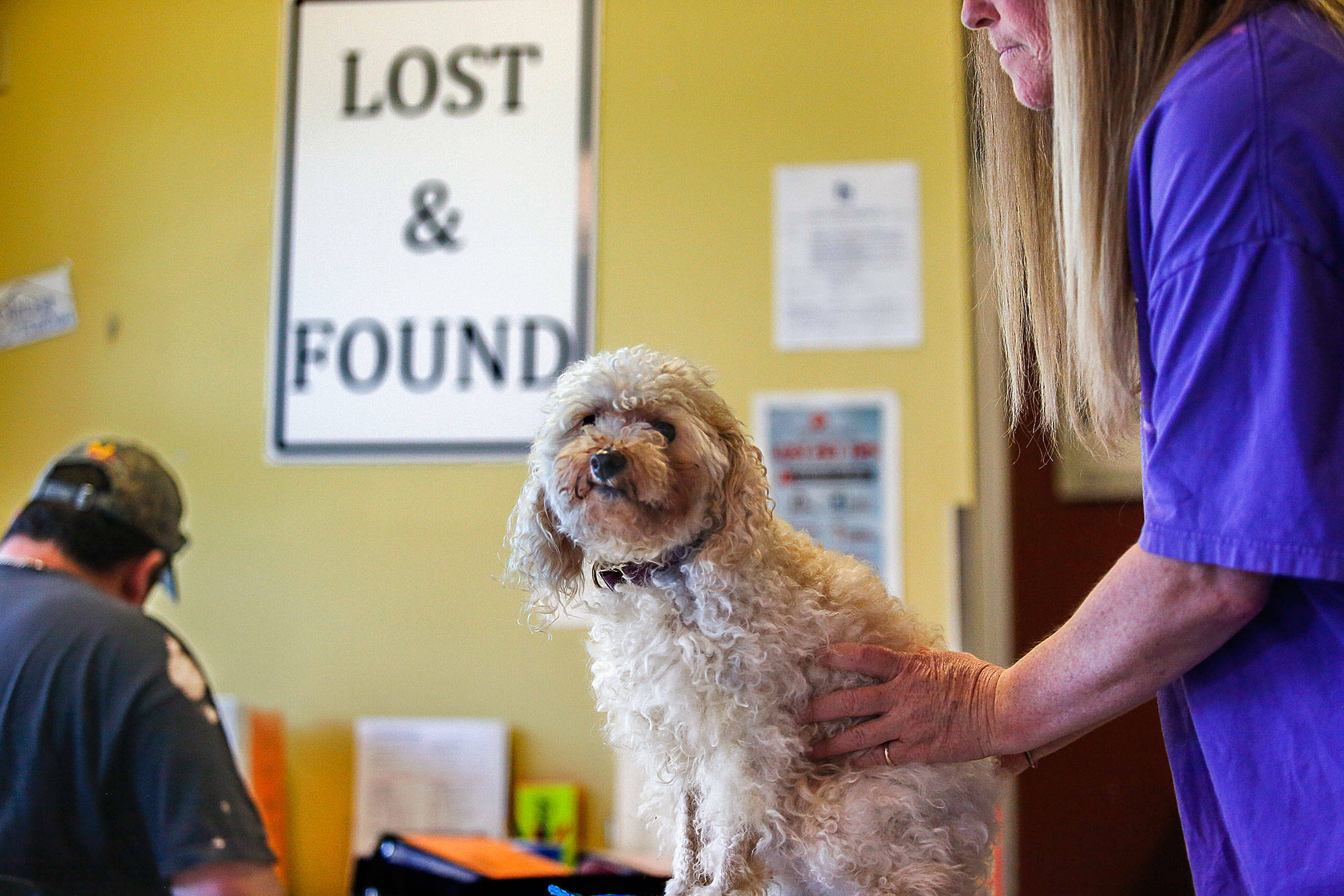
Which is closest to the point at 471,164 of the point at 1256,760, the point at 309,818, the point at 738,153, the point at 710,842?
the point at 738,153

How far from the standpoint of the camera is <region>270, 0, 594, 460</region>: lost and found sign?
6.88 ft

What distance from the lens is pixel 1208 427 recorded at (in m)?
0.56

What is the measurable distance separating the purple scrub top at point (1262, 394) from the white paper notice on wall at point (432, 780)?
156cm

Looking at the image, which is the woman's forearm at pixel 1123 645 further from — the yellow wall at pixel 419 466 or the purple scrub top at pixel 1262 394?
the yellow wall at pixel 419 466

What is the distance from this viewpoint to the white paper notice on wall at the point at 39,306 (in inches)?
88.6

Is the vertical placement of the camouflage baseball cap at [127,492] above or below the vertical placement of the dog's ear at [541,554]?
above

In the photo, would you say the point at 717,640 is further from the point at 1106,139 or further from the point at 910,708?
the point at 1106,139

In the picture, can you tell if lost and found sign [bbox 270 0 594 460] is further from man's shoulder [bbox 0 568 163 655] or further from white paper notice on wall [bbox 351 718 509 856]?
man's shoulder [bbox 0 568 163 655]

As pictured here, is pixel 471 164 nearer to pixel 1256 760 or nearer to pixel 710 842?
pixel 710 842

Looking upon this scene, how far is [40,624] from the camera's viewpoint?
1388mm

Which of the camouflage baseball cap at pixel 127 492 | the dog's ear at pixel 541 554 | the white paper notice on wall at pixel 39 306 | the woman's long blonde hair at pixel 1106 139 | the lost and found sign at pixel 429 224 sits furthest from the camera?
the white paper notice on wall at pixel 39 306

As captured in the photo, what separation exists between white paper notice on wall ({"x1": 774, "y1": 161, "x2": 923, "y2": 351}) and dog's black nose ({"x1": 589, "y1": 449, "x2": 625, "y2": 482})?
1.37 metres

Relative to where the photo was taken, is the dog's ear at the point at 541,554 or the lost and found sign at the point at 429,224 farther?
the lost and found sign at the point at 429,224

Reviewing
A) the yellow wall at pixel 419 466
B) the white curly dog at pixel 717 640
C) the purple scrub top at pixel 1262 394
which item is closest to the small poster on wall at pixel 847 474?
the yellow wall at pixel 419 466
